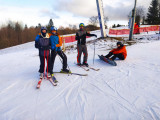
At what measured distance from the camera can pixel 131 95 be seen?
9.37ft

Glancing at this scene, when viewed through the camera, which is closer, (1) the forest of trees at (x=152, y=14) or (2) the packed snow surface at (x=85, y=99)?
(2) the packed snow surface at (x=85, y=99)

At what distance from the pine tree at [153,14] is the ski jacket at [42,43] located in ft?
173

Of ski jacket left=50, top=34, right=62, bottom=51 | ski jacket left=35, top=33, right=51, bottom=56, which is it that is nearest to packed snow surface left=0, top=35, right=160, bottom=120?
ski jacket left=35, top=33, right=51, bottom=56

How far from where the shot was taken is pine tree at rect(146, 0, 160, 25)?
1778 inches

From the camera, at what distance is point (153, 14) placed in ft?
153

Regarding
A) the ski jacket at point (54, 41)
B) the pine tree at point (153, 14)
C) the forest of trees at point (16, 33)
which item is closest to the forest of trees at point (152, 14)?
the pine tree at point (153, 14)

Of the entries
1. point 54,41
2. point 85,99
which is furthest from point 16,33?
point 85,99

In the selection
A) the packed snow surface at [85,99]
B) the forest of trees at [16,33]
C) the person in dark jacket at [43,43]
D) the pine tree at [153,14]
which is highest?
the pine tree at [153,14]

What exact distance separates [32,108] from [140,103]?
94.5 inches

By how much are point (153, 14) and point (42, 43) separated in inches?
2197

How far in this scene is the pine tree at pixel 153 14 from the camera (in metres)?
45.2

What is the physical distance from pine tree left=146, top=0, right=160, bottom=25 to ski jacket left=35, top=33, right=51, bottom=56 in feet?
173

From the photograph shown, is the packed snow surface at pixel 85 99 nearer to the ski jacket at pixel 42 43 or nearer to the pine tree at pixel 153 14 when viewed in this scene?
the ski jacket at pixel 42 43

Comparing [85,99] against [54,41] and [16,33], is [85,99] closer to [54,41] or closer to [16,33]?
[54,41]
